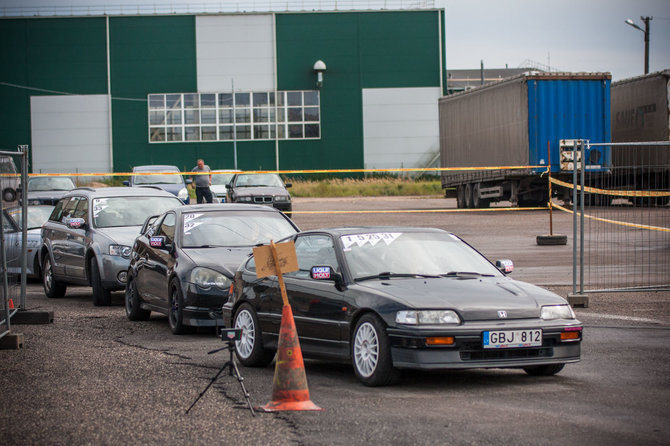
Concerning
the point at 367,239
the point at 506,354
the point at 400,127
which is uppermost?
the point at 400,127

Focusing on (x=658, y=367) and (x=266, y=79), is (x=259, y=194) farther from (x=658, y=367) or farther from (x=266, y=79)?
(x=266, y=79)

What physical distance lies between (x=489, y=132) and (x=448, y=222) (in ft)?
23.0

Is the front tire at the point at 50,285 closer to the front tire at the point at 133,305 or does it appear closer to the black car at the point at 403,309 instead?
the front tire at the point at 133,305

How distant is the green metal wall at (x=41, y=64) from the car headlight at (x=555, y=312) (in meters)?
56.2

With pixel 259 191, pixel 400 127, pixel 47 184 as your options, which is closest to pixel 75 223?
pixel 47 184

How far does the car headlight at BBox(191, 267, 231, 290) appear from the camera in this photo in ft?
37.6

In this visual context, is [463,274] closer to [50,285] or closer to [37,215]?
[50,285]

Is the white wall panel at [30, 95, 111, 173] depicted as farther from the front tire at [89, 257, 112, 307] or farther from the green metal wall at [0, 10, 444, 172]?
the front tire at [89, 257, 112, 307]

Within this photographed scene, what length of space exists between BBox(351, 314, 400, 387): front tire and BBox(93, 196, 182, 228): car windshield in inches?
335

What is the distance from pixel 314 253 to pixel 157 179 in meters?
21.6

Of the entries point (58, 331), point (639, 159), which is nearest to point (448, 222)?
point (639, 159)

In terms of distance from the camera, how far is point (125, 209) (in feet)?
53.5

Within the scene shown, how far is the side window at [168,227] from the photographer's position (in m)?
12.7

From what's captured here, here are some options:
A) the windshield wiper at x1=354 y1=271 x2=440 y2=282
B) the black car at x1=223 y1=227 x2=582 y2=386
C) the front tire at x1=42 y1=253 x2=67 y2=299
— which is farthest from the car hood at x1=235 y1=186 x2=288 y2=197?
the windshield wiper at x1=354 y1=271 x2=440 y2=282
